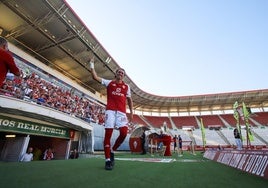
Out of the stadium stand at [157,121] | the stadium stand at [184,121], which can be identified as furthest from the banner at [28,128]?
the stadium stand at [184,121]

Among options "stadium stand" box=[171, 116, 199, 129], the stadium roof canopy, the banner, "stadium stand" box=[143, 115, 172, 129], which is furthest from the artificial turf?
"stadium stand" box=[171, 116, 199, 129]

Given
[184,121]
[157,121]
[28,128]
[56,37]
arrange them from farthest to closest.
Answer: [157,121] → [184,121] → [56,37] → [28,128]

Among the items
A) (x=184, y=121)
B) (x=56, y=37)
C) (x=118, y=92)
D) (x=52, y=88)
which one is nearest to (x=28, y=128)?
(x=52, y=88)

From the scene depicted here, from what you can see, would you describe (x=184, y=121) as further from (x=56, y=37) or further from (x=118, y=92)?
(x=118, y=92)

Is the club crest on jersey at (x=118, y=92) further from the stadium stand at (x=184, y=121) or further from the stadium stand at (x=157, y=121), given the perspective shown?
the stadium stand at (x=184, y=121)

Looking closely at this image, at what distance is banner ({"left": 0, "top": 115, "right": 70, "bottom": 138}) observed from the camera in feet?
29.2

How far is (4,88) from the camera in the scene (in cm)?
843

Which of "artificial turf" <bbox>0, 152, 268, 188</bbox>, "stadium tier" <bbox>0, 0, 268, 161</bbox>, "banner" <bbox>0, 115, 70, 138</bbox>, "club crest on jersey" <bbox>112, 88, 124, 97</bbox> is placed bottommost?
"artificial turf" <bbox>0, 152, 268, 188</bbox>

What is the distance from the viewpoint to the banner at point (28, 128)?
8.90 meters

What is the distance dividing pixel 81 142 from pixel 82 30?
988cm

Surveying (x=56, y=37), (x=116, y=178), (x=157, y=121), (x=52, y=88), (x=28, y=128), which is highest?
(x=56, y=37)

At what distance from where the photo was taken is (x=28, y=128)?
33.4 feet

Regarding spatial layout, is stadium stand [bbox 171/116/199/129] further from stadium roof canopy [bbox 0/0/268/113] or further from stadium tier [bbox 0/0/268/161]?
stadium roof canopy [bbox 0/0/268/113]

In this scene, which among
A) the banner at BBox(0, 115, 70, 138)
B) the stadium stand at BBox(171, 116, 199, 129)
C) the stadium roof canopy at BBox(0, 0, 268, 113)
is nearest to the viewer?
the banner at BBox(0, 115, 70, 138)
